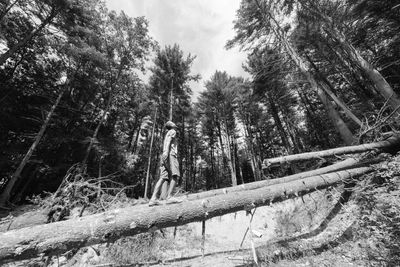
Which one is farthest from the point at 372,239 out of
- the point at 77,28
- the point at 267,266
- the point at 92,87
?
the point at 92,87

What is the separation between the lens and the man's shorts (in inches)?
161

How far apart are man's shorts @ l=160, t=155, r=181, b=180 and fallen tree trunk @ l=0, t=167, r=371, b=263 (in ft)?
4.85

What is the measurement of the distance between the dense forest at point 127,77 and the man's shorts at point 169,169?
2.26 meters

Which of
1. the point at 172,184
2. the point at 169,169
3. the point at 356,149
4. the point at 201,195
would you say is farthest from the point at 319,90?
the point at 172,184

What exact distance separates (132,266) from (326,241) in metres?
4.31

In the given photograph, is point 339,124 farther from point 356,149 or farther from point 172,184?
point 172,184

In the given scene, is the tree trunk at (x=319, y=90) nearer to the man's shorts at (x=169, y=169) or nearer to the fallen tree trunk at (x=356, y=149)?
the fallen tree trunk at (x=356, y=149)

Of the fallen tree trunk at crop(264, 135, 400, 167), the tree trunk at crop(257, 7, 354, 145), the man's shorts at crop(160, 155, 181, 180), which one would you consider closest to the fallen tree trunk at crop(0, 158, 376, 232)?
the fallen tree trunk at crop(264, 135, 400, 167)

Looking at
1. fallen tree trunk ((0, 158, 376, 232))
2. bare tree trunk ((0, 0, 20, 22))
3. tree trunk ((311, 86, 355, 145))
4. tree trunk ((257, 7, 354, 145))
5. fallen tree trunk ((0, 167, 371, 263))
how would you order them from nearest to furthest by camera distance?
fallen tree trunk ((0, 167, 371, 263)) < fallen tree trunk ((0, 158, 376, 232)) < tree trunk ((311, 86, 355, 145)) < tree trunk ((257, 7, 354, 145)) < bare tree trunk ((0, 0, 20, 22))

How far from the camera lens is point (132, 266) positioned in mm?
3703

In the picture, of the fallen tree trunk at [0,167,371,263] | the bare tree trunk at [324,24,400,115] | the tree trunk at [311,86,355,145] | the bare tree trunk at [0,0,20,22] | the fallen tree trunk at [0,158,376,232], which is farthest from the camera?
the bare tree trunk at [0,0,20,22]

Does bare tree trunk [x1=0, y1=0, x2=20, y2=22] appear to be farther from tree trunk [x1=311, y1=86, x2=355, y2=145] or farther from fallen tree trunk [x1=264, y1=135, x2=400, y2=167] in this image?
tree trunk [x1=311, y1=86, x2=355, y2=145]

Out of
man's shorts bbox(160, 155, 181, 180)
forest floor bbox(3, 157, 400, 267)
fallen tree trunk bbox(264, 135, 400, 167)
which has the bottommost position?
forest floor bbox(3, 157, 400, 267)

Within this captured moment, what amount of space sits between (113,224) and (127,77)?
12.6 m
